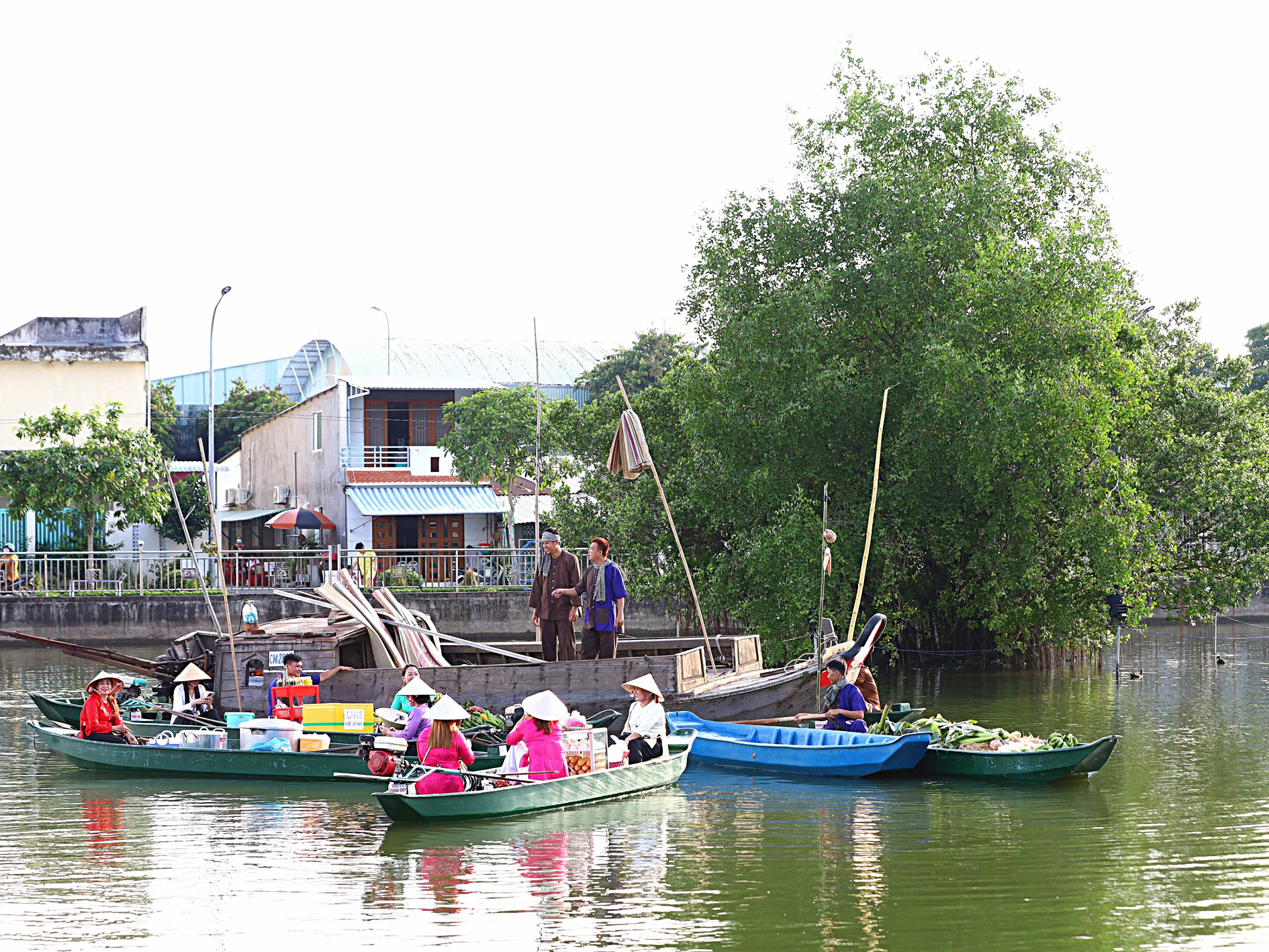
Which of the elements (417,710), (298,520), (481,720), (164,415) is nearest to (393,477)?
(298,520)

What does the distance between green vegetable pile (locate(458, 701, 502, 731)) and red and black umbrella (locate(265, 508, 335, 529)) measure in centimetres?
2686

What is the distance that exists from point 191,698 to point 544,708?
746cm

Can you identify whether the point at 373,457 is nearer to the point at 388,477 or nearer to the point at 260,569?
the point at 388,477

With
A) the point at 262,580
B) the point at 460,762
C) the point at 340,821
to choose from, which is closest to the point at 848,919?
the point at 460,762

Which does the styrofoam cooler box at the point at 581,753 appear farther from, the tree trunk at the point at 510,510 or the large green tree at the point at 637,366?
the large green tree at the point at 637,366

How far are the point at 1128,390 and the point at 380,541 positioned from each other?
26391mm

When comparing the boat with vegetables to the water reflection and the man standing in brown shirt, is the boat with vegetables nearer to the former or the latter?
the man standing in brown shirt

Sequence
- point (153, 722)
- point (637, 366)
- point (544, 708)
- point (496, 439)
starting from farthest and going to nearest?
point (637, 366), point (496, 439), point (153, 722), point (544, 708)

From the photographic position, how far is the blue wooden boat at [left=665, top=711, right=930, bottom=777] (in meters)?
15.5

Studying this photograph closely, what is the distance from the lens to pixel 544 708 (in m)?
13.5

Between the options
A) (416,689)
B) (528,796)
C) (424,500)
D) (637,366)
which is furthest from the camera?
(637,366)

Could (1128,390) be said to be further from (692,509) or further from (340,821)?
(340,821)

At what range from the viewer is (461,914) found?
398 inches

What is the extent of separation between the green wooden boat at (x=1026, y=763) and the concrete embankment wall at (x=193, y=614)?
19677mm
